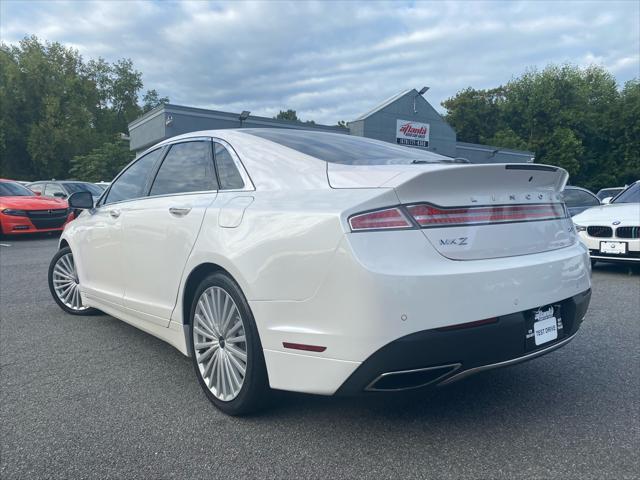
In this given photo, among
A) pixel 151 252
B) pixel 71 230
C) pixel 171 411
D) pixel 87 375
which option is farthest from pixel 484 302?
pixel 71 230

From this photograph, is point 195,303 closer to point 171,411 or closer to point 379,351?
point 171,411

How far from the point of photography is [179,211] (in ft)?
10.1

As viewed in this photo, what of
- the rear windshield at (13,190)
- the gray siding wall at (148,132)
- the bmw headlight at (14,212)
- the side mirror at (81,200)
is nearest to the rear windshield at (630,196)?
the side mirror at (81,200)

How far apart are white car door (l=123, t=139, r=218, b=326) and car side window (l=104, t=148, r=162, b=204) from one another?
16 cm

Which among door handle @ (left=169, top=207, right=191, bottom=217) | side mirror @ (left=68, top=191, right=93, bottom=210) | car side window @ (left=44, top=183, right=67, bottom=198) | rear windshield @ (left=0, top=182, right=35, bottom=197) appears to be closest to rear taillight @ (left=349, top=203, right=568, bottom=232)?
door handle @ (left=169, top=207, right=191, bottom=217)

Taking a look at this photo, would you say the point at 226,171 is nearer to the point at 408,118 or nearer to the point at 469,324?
the point at 469,324

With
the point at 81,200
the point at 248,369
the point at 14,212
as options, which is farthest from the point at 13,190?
the point at 248,369

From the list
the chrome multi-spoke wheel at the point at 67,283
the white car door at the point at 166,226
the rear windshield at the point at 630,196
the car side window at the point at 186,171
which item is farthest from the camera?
the rear windshield at the point at 630,196

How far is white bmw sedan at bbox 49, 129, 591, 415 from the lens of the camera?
2092 millimetres

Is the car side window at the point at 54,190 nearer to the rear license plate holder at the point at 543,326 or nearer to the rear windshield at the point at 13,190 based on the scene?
the rear windshield at the point at 13,190

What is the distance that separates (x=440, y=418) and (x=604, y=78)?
5424 centimetres

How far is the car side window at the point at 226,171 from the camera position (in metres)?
2.87

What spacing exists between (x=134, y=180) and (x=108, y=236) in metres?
0.48

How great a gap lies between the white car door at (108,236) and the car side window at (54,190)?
12681 mm
